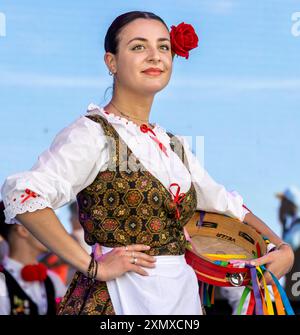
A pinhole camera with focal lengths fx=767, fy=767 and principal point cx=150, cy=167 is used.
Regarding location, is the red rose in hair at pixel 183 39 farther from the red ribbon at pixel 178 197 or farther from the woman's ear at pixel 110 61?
the red ribbon at pixel 178 197

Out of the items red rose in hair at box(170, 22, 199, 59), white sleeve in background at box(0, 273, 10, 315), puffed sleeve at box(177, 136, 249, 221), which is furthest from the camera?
white sleeve in background at box(0, 273, 10, 315)

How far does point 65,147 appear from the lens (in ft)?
8.25

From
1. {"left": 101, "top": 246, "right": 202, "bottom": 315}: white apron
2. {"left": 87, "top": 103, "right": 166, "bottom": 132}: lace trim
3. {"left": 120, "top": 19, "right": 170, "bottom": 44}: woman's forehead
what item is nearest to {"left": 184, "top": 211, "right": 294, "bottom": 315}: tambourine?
{"left": 101, "top": 246, "right": 202, "bottom": 315}: white apron

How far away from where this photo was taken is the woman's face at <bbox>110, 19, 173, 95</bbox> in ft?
8.80

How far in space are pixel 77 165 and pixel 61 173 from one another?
6 cm

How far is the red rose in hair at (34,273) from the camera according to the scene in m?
4.76

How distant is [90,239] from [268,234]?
2.51 feet

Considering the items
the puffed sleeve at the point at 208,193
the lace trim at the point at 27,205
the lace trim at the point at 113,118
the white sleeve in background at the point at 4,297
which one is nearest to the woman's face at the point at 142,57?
the lace trim at the point at 113,118

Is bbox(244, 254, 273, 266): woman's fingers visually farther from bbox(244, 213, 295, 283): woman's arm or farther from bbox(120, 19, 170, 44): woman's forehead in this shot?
bbox(120, 19, 170, 44): woman's forehead

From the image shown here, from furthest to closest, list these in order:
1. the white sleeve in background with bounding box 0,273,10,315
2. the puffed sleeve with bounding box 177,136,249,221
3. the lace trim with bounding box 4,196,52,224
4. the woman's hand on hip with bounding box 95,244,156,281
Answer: the white sleeve in background with bounding box 0,273,10,315 → the puffed sleeve with bounding box 177,136,249,221 → the woman's hand on hip with bounding box 95,244,156,281 → the lace trim with bounding box 4,196,52,224
